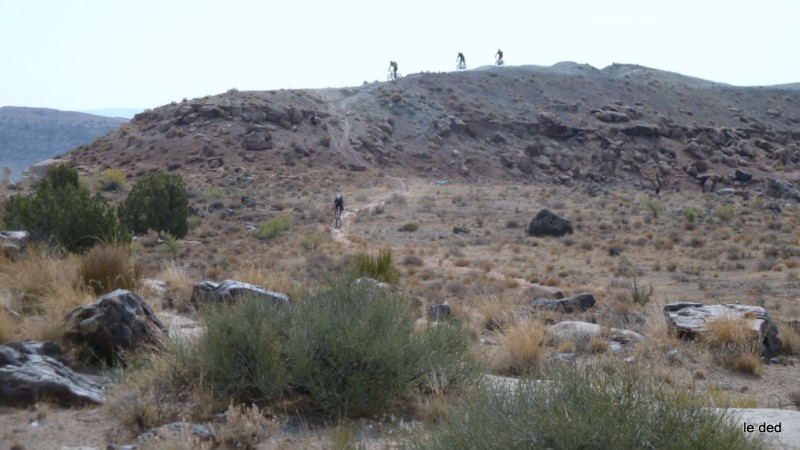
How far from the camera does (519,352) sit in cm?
816

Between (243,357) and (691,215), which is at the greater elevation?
(243,357)

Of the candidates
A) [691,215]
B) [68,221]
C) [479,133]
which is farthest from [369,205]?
[479,133]

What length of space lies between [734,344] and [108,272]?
8068mm

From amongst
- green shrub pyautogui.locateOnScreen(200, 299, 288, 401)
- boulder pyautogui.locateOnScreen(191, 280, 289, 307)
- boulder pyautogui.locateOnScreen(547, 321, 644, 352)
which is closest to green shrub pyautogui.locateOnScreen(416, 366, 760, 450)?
green shrub pyautogui.locateOnScreen(200, 299, 288, 401)

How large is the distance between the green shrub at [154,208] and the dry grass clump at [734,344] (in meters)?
21.9

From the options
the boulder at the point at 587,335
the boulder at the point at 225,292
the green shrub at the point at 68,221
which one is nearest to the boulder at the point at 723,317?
the boulder at the point at 587,335

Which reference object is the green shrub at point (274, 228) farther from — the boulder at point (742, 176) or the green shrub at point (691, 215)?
the boulder at point (742, 176)

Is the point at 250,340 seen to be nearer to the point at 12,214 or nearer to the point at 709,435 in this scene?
the point at 709,435

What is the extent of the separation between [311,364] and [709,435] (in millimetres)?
3248

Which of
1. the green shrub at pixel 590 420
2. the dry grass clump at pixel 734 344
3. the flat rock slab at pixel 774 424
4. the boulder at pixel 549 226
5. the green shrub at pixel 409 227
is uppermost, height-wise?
the green shrub at pixel 590 420

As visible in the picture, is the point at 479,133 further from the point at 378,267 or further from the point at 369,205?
the point at 378,267

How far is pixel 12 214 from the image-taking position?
1669cm

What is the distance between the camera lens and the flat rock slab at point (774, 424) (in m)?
4.86

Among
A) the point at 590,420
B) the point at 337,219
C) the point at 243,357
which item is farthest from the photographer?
the point at 337,219
